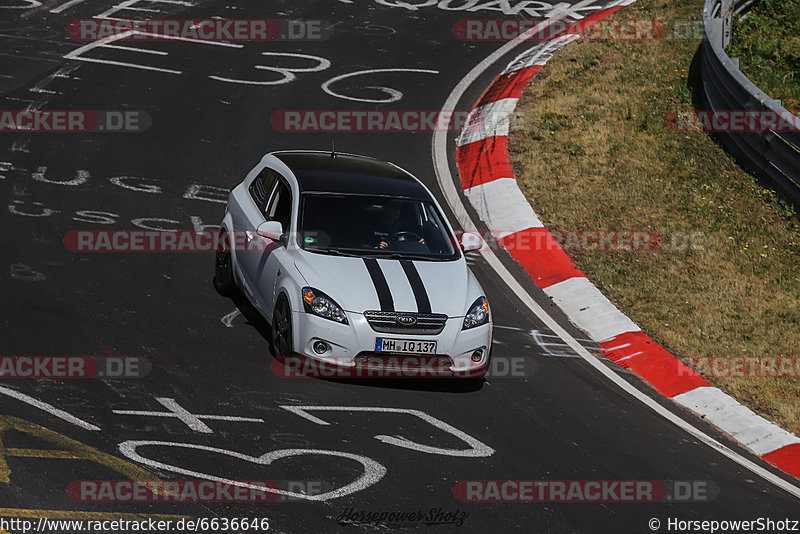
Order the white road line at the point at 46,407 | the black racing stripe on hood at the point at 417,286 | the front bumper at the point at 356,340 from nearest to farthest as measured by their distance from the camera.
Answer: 1. the white road line at the point at 46,407
2. the front bumper at the point at 356,340
3. the black racing stripe on hood at the point at 417,286

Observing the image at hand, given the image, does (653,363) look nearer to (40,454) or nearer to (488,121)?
(40,454)

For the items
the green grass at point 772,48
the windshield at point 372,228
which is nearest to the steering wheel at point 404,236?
the windshield at point 372,228

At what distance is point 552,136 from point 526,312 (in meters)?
4.76

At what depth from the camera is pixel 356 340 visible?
8789mm

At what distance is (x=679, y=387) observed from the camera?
1019 centimetres

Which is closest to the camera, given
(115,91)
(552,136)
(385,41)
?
(552,136)

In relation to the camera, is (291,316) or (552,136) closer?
(291,316)

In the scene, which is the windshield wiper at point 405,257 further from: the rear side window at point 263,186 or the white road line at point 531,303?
the white road line at point 531,303

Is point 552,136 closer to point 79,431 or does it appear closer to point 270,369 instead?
point 270,369

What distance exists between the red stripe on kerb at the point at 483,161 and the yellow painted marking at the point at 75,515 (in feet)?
28.8

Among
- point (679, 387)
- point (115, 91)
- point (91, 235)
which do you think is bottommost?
point (679, 387)

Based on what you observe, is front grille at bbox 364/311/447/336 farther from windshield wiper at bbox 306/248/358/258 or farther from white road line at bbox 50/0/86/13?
white road line at bbox 50/0/86/13

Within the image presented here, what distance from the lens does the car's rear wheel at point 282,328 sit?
9109 millimetres

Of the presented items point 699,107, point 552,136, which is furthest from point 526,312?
point 699,107
